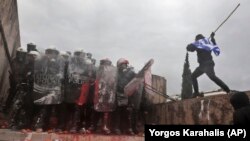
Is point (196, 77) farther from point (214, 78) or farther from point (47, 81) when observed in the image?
point (47, 81)

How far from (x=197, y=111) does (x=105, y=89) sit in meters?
2.71

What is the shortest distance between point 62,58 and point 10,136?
331cm

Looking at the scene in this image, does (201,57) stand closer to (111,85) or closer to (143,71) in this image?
(143,71)

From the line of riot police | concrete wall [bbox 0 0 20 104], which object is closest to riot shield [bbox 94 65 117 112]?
the line of riot police

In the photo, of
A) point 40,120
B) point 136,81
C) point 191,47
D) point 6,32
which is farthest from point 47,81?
point 191,47

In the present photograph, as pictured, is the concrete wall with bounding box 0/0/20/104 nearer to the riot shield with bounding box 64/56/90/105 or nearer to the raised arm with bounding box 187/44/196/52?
the riot shield with bounding box 64/56/90/105

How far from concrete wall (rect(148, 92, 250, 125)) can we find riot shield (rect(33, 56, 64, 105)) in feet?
9.76

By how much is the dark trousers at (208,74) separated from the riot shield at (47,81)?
3.75 m

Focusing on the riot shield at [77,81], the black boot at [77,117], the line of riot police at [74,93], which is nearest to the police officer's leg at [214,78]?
the line of riot police at [74,93]

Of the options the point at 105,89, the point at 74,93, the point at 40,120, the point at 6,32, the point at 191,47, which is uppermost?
the point at 6,32

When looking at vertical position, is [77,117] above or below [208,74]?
below

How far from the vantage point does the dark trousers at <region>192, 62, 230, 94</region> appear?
700 centimetres

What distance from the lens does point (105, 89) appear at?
8672 millimetres

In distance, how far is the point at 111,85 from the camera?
875cm
